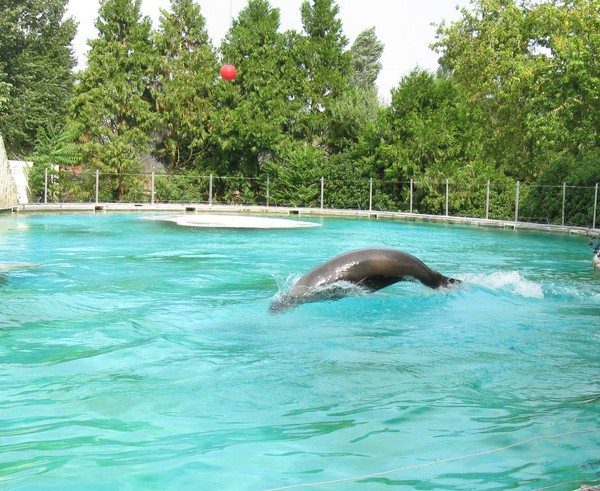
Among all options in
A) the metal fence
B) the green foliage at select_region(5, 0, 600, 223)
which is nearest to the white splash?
the metal fence

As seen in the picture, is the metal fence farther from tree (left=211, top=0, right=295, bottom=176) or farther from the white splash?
the white splash

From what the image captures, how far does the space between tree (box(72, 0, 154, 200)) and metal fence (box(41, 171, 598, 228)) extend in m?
0.58

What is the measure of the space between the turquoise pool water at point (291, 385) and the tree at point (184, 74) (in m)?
22.2

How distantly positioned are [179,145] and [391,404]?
3031cm

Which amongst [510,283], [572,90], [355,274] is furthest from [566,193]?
[355,274]

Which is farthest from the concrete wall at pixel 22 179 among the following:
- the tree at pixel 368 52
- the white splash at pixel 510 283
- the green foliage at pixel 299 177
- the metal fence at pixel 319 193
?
the tree at pixel 368 52

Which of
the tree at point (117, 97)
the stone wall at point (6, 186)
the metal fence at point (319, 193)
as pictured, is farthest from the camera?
the tree at point (117, 97)

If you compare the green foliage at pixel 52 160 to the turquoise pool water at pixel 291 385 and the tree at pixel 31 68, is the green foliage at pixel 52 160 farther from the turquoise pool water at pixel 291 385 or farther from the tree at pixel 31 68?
the turquoise pool water at pixel 291 385

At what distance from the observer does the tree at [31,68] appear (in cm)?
3422

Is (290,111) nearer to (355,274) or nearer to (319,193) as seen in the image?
(319,193)

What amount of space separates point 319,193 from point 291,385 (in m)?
26.5

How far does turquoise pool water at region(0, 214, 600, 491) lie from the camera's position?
3.89 m

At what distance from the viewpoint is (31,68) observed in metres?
35.5

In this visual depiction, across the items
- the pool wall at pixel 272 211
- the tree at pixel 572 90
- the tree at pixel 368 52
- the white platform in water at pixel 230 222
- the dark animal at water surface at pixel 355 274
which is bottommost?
the dark animal at water surface at pixel 355 274
